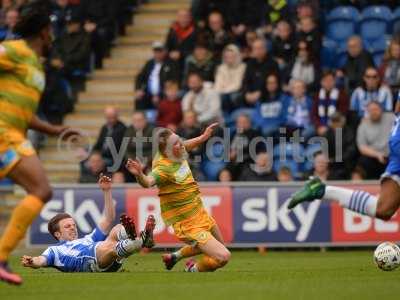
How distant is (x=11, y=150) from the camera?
1032 cm

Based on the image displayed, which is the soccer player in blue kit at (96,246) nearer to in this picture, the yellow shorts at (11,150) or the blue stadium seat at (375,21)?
the yellow shorts at (11,150)

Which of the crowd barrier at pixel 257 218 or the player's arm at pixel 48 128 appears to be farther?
the crowd barrier at pixel 257 218

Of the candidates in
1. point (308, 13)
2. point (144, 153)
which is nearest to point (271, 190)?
point (144, 153)

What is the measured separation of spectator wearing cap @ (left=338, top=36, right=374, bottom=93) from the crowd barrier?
291cm

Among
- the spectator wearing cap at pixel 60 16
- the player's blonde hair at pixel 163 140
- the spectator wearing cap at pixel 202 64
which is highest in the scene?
the spectator wearing cap at pixel 60 16

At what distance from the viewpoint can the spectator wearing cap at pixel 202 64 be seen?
2225 cm

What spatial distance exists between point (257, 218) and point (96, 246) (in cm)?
643

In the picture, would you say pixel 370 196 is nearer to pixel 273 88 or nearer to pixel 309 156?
pixel 309 156

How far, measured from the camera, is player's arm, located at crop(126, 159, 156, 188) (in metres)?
12.2

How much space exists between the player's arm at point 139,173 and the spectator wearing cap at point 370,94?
805 cm

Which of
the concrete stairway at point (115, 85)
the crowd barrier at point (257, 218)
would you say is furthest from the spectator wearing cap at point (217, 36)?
the crowd barrier at point (257, 218)

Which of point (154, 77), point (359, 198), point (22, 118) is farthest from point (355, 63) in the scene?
point (22, 118)

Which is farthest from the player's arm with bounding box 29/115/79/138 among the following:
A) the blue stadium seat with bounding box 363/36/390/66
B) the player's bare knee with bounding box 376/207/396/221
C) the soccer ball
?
the blue stadium seat with bounding box 363/36/390/66

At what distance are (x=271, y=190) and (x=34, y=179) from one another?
9383 millimetres
